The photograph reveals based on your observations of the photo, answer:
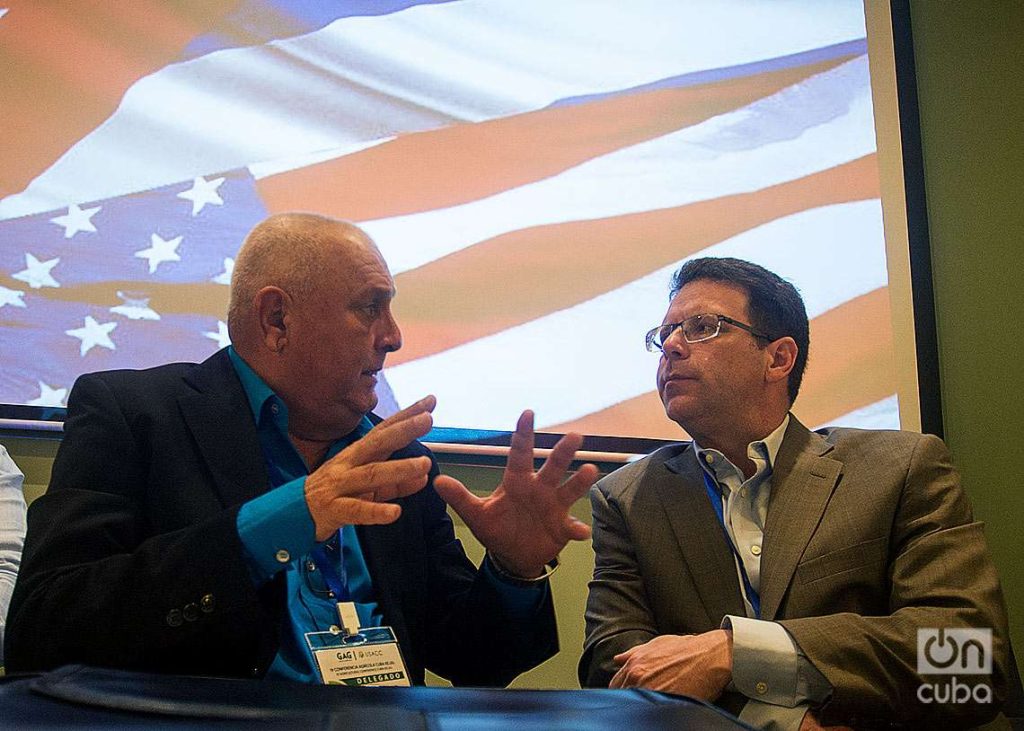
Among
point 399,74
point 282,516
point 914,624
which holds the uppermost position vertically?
point 399,74

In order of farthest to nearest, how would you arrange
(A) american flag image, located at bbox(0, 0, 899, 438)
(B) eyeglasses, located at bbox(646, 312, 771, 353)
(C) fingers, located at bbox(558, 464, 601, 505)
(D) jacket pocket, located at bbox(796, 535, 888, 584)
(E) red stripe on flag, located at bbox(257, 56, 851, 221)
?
(E) red stripe on flag, located at bbox(257, 56, 851, 221) → (A) american flag image, located at bbox(0, 0, 899, 438) → (B) eyeglasses, located at bbox(646, 312, 771, 353) → (D) jacket pocket, located at bbox(796, 535, 888, 584) → (C) fingers, located at bbox(558, 464, 601, 505)

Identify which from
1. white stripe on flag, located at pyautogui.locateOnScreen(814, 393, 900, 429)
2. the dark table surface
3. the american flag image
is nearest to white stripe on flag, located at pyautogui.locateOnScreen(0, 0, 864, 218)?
the american flag image

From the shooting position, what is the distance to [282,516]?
1345mm

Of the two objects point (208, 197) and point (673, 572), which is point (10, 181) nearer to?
point (208, 197)

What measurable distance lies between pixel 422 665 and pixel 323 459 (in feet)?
1.34

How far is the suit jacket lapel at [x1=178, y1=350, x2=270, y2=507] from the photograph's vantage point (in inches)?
62.6

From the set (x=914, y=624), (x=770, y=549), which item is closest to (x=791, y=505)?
(x=770, y=549)

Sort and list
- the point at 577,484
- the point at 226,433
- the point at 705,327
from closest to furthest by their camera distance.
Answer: the point at 577,484
the point at 226,433
the point at 705,327

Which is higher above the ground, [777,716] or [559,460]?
[559,460]

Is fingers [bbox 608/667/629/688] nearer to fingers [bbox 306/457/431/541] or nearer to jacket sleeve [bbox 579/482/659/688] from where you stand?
jacket sleeve [bbox 579/482/659/688]

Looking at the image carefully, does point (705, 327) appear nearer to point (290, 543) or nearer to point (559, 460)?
point (559, 460)

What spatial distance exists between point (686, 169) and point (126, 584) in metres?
1.92

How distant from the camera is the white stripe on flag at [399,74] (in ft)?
8.21

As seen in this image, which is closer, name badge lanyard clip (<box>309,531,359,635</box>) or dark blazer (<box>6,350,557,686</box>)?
dark blazer (<box>6,350,557,686</box>)
